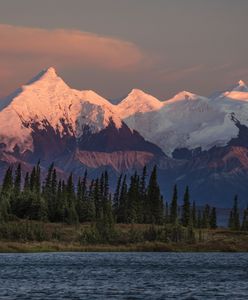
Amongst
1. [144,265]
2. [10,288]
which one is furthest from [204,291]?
[144,265]

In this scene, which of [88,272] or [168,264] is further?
[168,264]

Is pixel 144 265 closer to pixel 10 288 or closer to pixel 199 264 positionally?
pixel 199 264

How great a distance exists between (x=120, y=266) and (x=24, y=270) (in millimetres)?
21845

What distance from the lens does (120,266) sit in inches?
6196

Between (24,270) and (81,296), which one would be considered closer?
(81,296)

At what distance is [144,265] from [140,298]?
66.1 m

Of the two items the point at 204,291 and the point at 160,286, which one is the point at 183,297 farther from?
Answer: the point at 160,286

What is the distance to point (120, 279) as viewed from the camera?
123938 mm

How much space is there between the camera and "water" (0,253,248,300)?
100838 millimetres

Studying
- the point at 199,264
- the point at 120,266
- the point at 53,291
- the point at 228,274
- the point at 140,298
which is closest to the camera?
the point at 140,298

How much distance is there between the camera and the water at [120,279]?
331 ft

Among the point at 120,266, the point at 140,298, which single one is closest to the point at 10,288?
the point at 140,298

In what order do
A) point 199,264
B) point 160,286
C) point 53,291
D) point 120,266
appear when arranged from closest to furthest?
point 53,291 < point 160,286 < point 120,266 < point 199,264

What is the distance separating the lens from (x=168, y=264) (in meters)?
167
